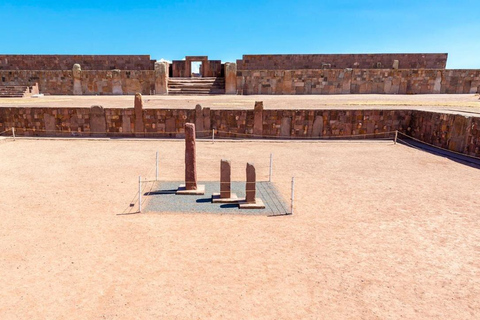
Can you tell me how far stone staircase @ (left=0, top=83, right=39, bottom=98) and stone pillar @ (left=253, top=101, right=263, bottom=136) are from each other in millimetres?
17895

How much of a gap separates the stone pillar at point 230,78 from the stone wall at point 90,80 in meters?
5.68

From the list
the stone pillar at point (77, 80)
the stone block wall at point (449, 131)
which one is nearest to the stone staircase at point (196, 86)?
the stone pillar at point (77, 80)

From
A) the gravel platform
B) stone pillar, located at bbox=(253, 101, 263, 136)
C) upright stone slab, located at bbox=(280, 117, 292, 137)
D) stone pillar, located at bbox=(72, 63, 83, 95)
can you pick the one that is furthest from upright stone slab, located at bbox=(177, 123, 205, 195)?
stone pillar, located at bbox=(72, 63, 83, 95)

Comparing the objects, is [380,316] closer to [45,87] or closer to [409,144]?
[409,144]

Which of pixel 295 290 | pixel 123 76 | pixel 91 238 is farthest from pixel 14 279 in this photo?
pixel 123 76

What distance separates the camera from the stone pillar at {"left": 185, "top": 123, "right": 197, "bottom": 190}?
7246 millimetres

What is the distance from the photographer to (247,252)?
4727mm

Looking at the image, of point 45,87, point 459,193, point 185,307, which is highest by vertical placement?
point 45,87

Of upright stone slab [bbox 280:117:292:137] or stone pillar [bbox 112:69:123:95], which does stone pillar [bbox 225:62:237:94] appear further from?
upright stone slab [bbox 280:117:292:137]

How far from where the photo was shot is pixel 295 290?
3887mm

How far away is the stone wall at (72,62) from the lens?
28.1 meters

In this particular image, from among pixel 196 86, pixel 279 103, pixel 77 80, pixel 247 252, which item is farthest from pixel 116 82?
pixel 247 252

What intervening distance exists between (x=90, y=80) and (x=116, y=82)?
2.08 metres

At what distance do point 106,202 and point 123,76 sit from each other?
20.8 meters
